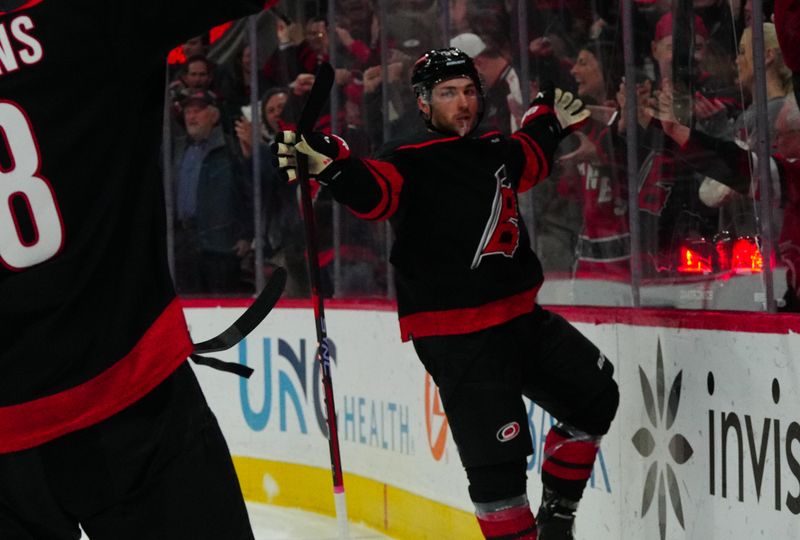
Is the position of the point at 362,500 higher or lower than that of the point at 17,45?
lower

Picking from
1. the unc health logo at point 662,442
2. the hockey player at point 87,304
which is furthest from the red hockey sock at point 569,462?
the hockey player at point 87,304

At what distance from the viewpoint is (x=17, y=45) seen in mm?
1612

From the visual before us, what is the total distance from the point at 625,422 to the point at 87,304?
89.3 inches

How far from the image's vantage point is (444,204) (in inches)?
129

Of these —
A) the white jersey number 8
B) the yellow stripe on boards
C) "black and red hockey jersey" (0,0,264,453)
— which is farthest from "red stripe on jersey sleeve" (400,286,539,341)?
the white jersey number 8

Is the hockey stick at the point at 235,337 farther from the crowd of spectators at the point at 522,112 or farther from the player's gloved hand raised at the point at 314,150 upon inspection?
the crowd of spectators at the point at 522,112

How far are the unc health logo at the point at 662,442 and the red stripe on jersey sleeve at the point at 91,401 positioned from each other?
188 centimetres

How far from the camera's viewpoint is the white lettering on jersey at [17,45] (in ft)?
5.27

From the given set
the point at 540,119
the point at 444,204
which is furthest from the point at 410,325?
the point at 540,119

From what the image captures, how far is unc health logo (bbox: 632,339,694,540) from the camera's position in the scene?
3.35 m

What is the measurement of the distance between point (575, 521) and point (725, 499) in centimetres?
82

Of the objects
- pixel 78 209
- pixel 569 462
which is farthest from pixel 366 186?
pixel 78 209

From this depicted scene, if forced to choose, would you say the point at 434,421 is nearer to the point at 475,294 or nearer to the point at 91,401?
the point at 475,294

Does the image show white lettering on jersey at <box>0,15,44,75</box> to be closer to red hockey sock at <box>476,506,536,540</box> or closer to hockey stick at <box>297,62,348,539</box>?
hockey stick at <box>297,62,348,539</box>
